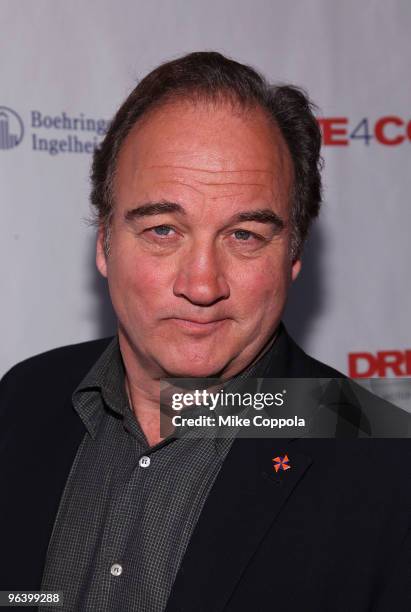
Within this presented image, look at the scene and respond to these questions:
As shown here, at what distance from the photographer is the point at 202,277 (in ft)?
5.40

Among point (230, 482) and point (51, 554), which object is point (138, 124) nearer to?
point (230, 482)

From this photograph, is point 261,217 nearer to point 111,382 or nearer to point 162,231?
point 162,231

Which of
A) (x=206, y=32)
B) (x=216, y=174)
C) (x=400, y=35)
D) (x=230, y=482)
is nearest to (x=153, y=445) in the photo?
(x=230, y=482)

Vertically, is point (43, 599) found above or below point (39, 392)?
below

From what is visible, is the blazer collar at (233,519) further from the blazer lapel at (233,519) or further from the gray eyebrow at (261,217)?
the gray eyebrow at (261,217)

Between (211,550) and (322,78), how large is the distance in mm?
1882

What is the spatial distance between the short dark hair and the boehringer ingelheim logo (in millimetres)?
639

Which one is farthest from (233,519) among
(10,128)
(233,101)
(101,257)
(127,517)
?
(10,128)

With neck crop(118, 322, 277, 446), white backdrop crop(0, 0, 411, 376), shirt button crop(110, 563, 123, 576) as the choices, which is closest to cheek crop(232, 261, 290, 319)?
neck crop(118, 322, 277, 446)

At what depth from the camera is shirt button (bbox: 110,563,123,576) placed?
160cm

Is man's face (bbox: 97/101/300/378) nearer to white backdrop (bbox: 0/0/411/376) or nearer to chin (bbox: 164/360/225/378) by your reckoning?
chin (bbox: 164/360/225/378)

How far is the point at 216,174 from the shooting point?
1694 millimetres

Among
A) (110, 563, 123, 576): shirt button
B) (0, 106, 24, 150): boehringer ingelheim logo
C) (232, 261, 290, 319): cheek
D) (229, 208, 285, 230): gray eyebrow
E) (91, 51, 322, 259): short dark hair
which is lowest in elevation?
(110, 563, 123, 576): shirt button

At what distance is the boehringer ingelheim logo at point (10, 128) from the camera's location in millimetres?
2516
